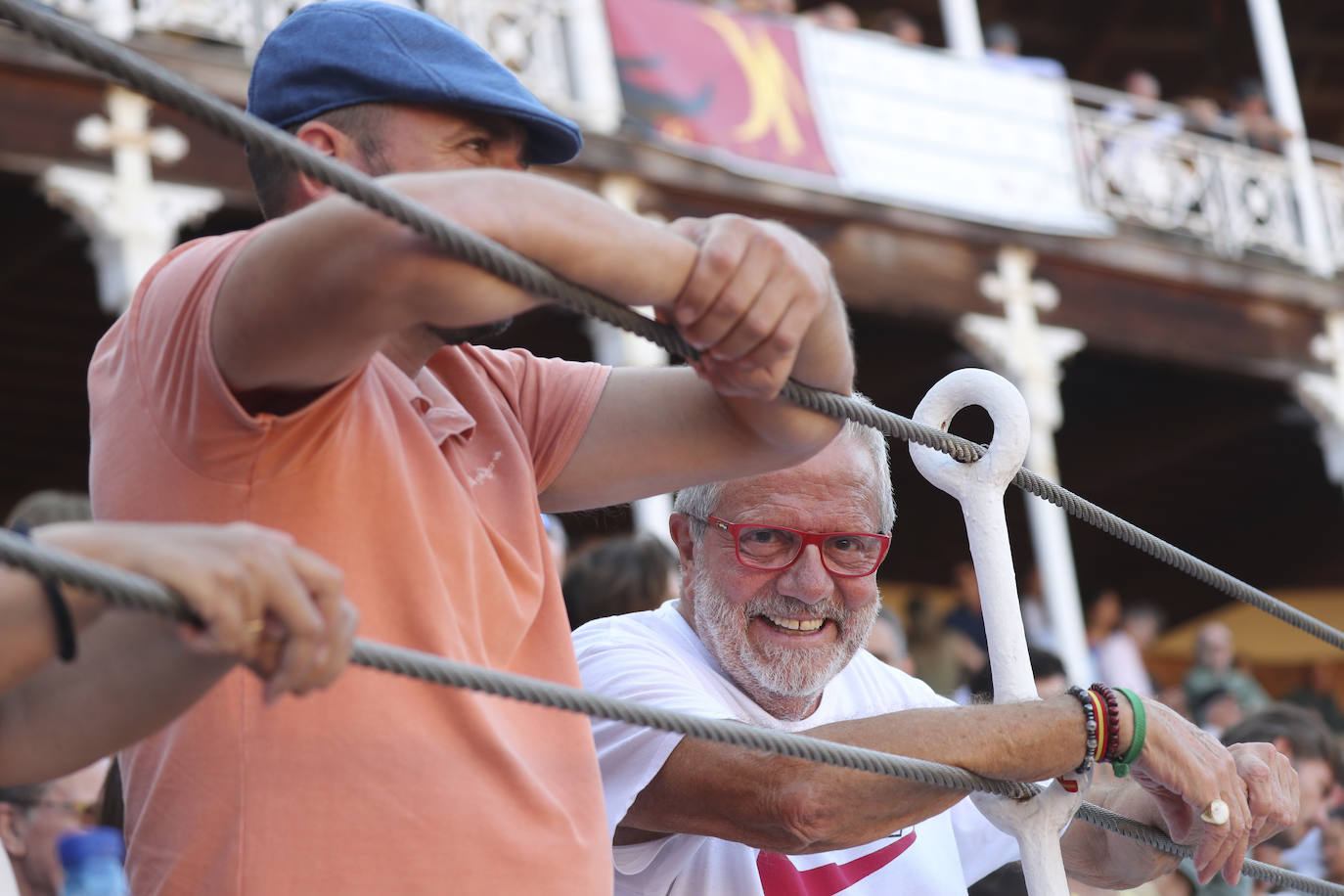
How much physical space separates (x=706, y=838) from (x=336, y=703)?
0.86m

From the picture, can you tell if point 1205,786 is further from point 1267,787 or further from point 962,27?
point 962,27

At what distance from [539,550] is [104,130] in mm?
6054

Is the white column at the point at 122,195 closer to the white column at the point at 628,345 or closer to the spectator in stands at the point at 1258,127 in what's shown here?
the white column at the point at 628,345

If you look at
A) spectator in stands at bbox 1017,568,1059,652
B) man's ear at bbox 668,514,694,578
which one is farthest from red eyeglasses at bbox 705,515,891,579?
spectator in stands at bbox 1017,568,1059,652

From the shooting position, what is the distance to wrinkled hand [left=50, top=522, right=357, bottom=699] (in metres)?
0.93

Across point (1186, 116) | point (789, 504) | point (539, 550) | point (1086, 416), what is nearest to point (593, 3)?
point (1186, 116)

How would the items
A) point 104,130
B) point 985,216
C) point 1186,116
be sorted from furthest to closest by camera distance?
point 1186,116, point 985,216, point 104,130

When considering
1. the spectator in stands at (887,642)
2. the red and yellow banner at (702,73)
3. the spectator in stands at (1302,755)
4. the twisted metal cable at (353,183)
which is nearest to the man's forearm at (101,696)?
the twisted metal cable at (353,183)

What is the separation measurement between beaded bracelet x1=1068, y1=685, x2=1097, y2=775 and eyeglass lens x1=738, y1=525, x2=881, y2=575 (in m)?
0.48

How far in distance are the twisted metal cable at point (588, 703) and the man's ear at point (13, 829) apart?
5.83 feet

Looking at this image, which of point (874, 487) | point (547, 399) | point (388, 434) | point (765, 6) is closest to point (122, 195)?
point (765, 6)

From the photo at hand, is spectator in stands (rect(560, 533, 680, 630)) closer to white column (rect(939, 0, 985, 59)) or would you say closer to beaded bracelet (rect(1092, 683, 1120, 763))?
beaded bracelet (rect(1092, 683, 1120, 763))

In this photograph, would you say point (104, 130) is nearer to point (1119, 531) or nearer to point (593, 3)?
point (593, 3)

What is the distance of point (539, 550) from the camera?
4.96 feet
